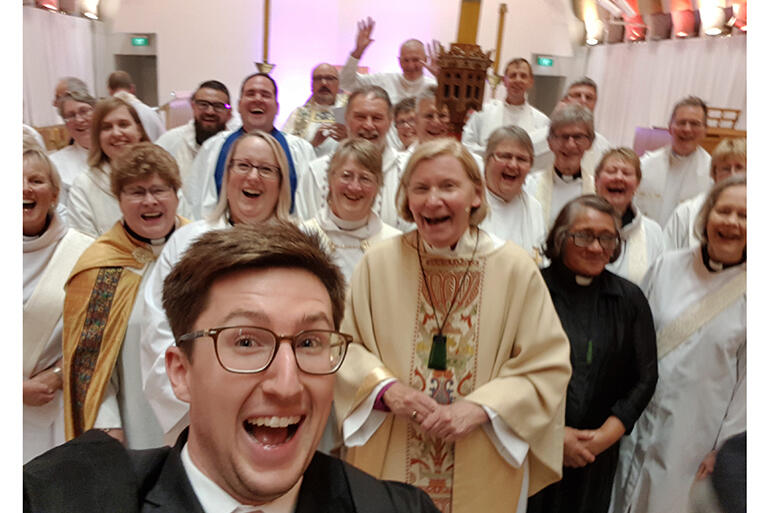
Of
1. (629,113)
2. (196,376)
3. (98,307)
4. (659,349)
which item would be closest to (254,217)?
(98,307)

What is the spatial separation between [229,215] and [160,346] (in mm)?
620

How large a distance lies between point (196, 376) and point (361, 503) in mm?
418

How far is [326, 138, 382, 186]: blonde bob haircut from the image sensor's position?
282 cm

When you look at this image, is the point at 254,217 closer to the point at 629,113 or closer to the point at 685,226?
the point at 685,226

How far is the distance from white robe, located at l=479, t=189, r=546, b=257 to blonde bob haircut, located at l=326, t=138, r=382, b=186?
78 cm

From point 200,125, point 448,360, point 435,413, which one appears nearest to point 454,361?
point 448,360

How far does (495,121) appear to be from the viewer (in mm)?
6148

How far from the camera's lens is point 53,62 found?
344 inches

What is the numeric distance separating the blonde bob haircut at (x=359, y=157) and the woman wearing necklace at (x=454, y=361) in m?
0.56

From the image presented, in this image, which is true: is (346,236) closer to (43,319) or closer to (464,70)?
(464,70)

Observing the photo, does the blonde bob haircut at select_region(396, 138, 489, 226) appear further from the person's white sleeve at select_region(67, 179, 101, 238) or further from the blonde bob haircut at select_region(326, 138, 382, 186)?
the person's white sleeve at select_region(67, 179, 101, 238)

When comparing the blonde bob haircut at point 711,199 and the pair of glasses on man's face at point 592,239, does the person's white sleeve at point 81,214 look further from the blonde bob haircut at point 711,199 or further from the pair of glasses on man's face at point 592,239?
the blonde bob haircut at point 711,199

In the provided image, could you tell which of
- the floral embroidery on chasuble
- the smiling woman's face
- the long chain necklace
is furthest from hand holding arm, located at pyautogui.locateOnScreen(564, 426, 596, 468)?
the smiling woman's face

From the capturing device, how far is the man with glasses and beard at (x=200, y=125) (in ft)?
14.6
